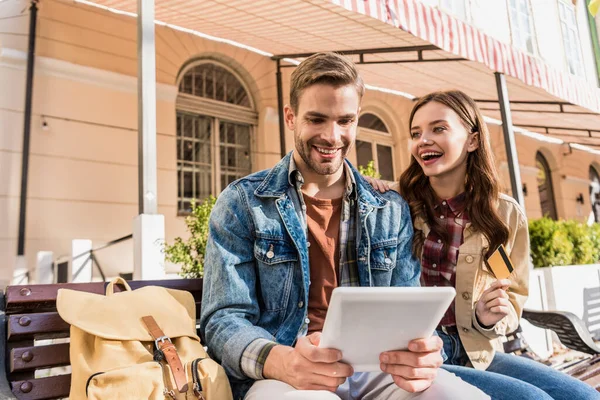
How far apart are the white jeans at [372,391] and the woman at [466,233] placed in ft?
1.52

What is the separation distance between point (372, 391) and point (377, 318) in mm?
575

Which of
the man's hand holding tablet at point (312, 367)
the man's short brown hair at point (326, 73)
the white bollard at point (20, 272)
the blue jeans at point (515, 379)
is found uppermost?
the man's short brown hair at point (326, 73)

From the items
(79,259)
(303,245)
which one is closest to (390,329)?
(303,245)

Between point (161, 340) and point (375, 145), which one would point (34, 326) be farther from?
point (375, 145)

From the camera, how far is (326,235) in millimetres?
1977

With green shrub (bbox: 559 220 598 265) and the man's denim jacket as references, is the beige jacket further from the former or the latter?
green shrub (bbox: 559 220 598 265)

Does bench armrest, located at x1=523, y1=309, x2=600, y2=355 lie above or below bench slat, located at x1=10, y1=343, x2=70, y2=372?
below

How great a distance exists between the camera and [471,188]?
2.38 meters

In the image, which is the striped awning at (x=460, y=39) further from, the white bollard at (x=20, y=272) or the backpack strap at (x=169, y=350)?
the white bollard at (x=20, y=272)

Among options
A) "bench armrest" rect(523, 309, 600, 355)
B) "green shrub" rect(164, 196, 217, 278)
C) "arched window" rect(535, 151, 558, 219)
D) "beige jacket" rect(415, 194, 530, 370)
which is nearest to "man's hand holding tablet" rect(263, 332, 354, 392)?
"beige jacket" rect(415, 194, 530, 370)

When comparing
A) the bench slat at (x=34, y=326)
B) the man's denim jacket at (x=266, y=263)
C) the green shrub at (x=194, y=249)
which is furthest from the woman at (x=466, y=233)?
the green shrub at (x=194, y=249)

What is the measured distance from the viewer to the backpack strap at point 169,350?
143 cm

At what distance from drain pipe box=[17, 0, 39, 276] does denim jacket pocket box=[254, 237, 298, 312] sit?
5.51 meters

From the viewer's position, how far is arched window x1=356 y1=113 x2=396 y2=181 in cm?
1026
